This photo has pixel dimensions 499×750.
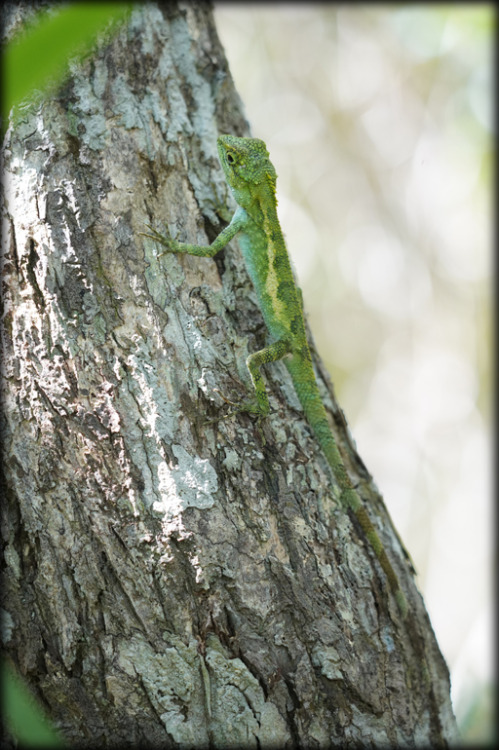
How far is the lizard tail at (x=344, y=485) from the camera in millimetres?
2740

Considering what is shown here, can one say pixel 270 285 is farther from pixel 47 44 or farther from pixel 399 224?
pixel 399 224

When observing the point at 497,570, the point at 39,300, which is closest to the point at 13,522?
the point at 39,300

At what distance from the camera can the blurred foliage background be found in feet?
24.7

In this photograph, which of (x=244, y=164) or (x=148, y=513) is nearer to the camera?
(x=148, y=513)

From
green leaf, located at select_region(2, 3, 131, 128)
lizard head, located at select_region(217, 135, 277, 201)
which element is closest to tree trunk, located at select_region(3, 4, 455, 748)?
lizard head, located at select_region(217, 135, 277, 201)

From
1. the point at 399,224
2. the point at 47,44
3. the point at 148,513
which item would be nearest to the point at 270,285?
the point at 148,513

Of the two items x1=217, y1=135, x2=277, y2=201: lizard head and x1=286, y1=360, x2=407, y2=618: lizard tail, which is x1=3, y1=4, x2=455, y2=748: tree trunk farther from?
x1=217, y1=135, x2=277, y2=201: lizard head

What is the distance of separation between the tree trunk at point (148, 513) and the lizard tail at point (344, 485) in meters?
0.07

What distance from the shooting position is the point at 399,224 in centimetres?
844

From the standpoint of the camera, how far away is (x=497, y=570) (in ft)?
20.8

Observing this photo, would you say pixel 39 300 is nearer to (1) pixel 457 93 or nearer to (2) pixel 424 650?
(2) pixel 424 650

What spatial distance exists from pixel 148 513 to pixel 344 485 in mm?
991

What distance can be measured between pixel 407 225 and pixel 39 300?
6967 millimetres

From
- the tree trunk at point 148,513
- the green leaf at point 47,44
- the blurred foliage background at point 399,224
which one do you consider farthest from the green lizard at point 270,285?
the blurred foliage background at point 399,224
